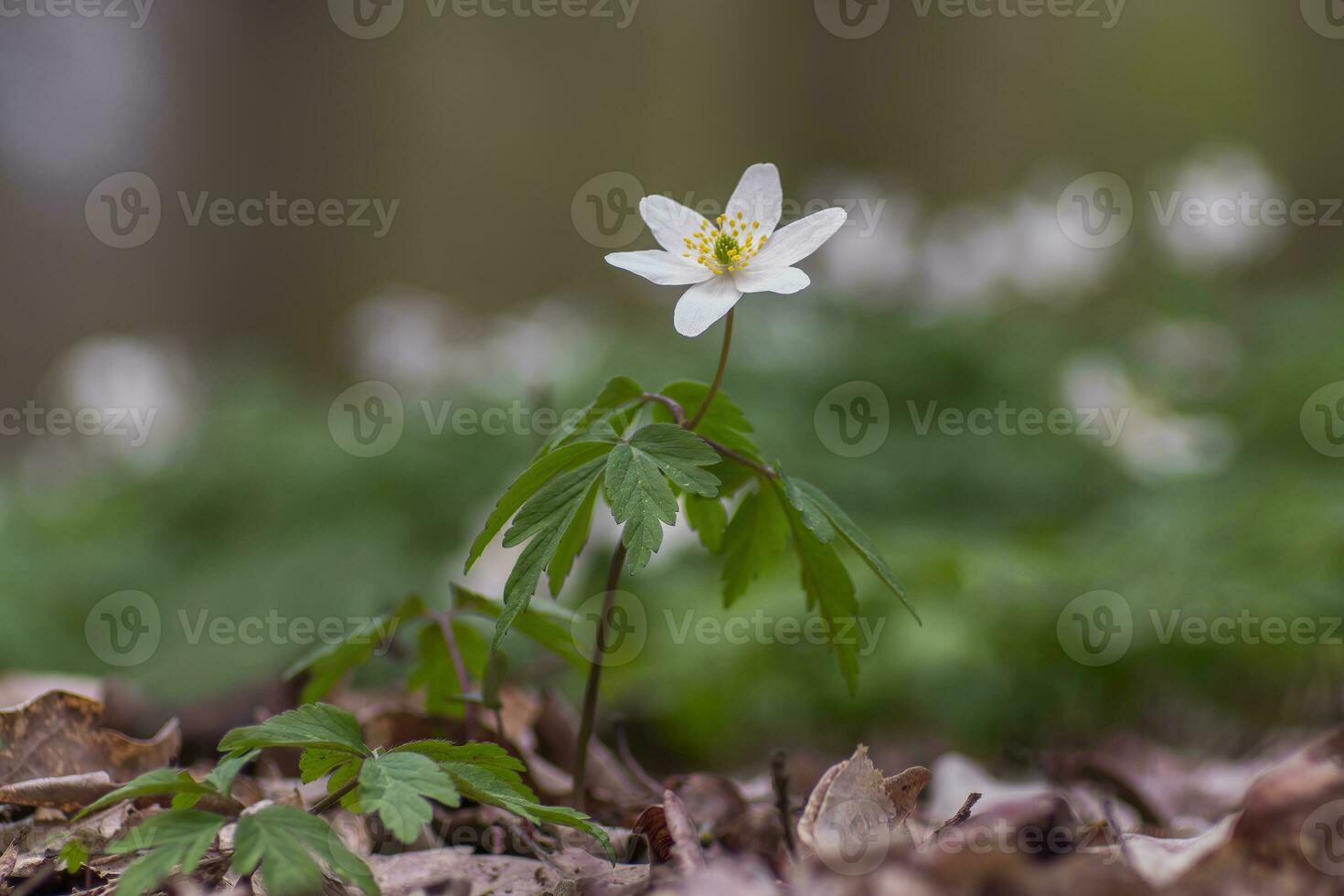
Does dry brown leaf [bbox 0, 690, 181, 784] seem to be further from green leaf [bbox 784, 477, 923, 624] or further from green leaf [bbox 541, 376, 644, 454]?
green leaf [bbox 784, 477, 923, 624]

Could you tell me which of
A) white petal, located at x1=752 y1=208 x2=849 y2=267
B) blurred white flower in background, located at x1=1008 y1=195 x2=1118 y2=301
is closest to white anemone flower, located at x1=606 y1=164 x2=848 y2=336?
white petal, located at x1=752 y1=208 x2=849 y2=267

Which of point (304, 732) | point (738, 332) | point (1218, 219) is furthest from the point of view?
point (1218, 219)

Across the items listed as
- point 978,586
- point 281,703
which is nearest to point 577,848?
point 281,703

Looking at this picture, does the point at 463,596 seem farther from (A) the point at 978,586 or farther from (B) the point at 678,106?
(B) the point at 678,106

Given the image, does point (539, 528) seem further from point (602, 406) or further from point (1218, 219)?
point (1218, 219)

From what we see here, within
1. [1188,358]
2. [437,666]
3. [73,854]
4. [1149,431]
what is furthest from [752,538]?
[1188,358]
